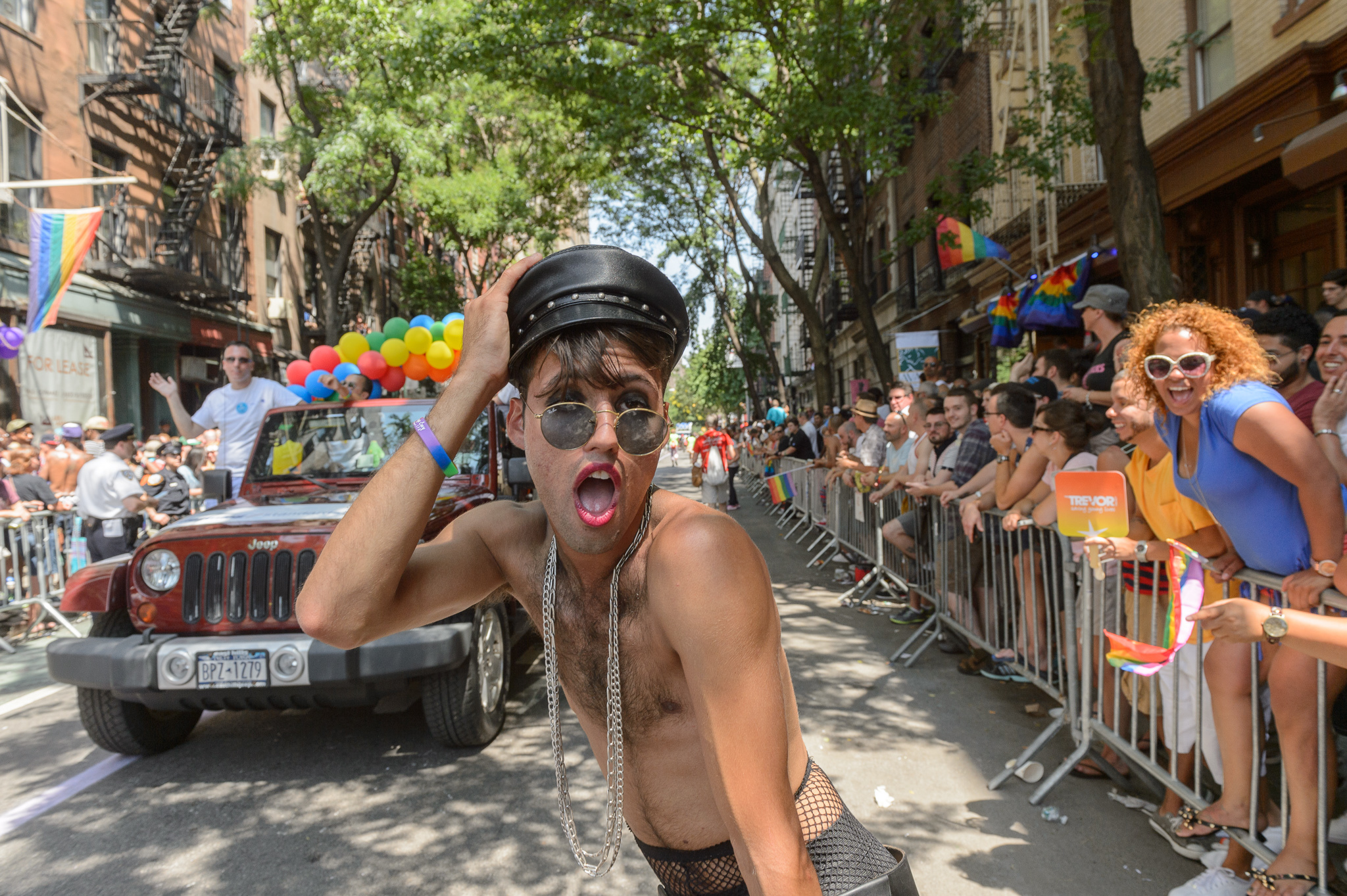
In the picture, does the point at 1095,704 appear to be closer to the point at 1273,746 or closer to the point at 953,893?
the point at 1273,746

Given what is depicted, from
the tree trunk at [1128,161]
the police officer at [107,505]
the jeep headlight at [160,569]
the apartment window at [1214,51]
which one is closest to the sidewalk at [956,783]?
the tree trunk at [1128,161]

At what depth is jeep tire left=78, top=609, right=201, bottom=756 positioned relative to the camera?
15.6 ft

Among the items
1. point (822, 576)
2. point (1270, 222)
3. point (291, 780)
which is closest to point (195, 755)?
point (291, 780)

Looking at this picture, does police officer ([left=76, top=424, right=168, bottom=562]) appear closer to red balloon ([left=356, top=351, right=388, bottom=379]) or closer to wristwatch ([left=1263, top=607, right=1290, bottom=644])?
red balloon ([left=356, top=351, right=388, bottom=379])

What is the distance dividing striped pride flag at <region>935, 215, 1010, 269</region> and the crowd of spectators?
287 inches

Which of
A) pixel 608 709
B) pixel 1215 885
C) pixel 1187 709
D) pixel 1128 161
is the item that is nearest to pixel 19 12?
pixel 1128 161

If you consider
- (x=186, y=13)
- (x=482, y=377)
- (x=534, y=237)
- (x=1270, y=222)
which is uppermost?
(x=186, y=13)

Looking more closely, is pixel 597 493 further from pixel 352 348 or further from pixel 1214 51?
pixel 1214 51

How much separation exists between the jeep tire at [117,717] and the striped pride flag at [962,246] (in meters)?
11.1

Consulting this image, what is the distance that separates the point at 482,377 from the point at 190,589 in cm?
406

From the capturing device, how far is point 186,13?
20.4 meters

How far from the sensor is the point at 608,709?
1520mm

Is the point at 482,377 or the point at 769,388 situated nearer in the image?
the point at 482,377

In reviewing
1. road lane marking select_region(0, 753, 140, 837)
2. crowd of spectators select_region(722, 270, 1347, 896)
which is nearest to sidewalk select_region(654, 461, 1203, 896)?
crowd of spectators select_region(722, 270, 1347, 896)
